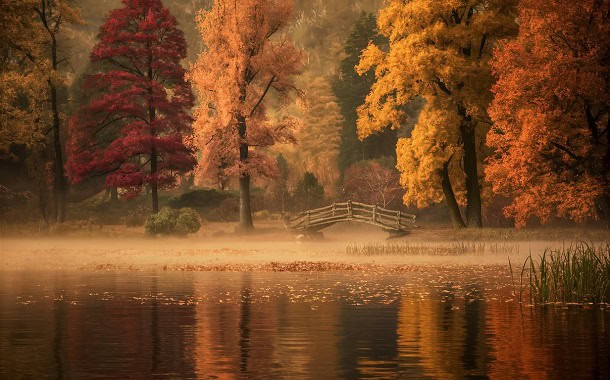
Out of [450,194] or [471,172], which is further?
[450,194]

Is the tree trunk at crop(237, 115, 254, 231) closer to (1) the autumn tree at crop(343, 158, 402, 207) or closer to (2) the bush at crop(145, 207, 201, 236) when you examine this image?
(2) the bush at crop(145, 207, 201, 236)

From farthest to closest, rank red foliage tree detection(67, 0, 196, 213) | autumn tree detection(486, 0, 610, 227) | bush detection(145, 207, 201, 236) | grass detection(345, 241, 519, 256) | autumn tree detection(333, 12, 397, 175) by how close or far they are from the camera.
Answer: autumn tree detection(333, 12, 397, 175) < red foliage tree detection(67, 0, 196, 213) < bush detection(145, 207, 201, 236) < grass detection(345, 241, 519, 256) < autumn tree detection(486, 0, 610, 227)

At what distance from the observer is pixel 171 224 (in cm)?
5994

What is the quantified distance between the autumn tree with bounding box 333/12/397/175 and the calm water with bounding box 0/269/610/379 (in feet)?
228

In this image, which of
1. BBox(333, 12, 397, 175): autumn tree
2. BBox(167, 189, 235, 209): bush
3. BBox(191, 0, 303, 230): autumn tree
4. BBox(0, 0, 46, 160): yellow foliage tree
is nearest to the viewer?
BBox(0, 0, 46, 160): yellow foliage tree

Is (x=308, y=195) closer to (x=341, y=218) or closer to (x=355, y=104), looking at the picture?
(x=341, y=218)

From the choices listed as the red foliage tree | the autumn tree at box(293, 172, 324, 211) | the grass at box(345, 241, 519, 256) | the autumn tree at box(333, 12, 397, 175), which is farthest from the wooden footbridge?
the autumn tree at box(333, 12, 397, 175)

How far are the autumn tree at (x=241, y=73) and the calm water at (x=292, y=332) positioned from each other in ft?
105

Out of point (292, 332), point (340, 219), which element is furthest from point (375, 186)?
point (292, 332)

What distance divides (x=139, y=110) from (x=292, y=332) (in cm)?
4625

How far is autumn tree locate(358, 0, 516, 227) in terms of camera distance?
167 feet

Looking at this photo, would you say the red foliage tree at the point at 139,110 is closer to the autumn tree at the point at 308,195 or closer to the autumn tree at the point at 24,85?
the autumn tree at the point at 24,85

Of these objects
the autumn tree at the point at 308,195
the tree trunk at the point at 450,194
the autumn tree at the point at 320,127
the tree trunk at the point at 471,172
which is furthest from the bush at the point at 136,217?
the autumn tree at the point at 320,127

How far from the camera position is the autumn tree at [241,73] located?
61844 mm
